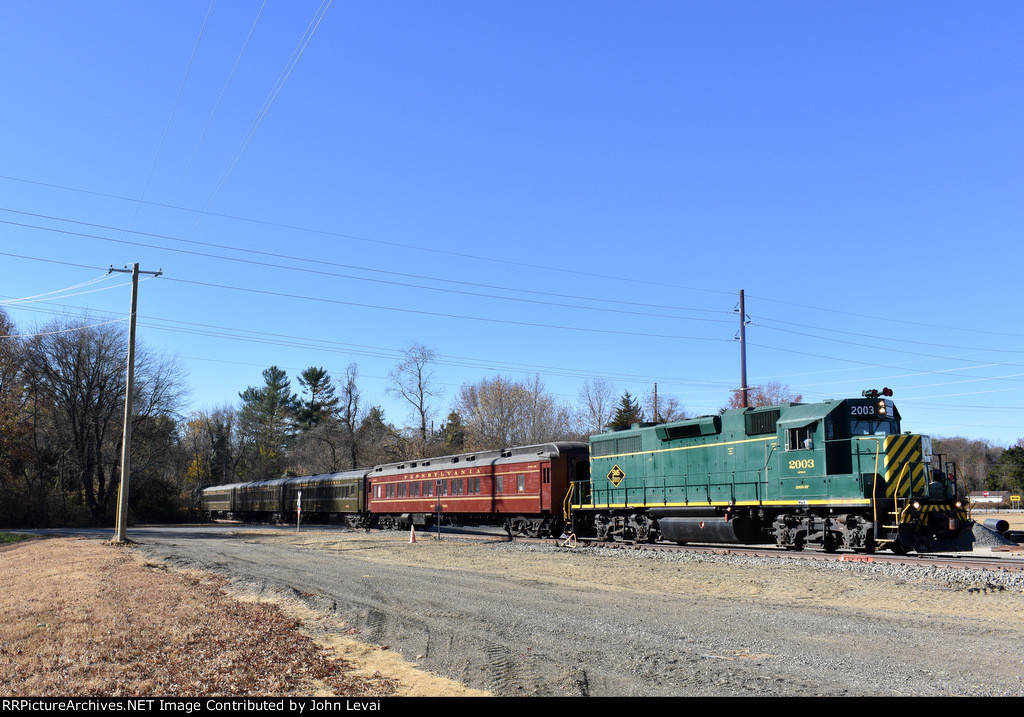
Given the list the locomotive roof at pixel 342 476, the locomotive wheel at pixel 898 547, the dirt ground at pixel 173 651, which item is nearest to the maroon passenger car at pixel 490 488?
the locomotive roof at pixel 342 476

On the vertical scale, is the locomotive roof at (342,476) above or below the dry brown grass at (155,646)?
above

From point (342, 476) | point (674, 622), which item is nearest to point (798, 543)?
point (674, 622)

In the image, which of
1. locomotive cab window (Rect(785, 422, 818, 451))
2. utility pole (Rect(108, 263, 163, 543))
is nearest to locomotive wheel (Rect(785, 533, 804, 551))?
locomotive cab window (Rect(785, 422, 818, 451))

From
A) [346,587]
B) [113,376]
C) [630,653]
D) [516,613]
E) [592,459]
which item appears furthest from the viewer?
[113,376]

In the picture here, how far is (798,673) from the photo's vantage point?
7.08 meters

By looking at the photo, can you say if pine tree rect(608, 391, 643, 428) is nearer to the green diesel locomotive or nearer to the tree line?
the tree line

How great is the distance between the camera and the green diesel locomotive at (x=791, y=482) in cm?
1780

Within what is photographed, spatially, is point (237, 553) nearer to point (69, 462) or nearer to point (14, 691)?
point (14, 691)

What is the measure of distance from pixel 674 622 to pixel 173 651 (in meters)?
6.29

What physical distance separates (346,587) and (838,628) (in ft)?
28.7

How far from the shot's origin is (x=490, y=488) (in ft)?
105

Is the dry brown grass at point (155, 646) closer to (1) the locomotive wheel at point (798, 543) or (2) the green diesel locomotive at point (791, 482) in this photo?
(2) the green diesel locomotive at point (791, 482)

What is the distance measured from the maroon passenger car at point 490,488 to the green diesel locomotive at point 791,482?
3123 mm
